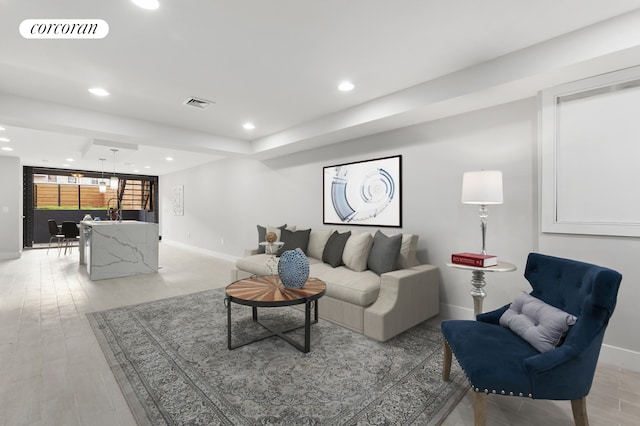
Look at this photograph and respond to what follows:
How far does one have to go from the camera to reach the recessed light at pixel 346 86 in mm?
2998

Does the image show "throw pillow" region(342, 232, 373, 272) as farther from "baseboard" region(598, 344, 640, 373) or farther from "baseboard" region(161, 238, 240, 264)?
"baseboard" region(161, 238, 240, 264)

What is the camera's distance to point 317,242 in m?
4.32

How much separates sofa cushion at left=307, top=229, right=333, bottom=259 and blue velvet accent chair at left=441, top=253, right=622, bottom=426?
2646 millimetres

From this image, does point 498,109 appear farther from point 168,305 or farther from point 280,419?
point 168,305

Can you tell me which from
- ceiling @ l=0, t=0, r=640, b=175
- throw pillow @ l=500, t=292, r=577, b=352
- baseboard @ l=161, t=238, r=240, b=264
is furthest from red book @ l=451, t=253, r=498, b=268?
baseboard @ l=161, t=238, r=240, b=264

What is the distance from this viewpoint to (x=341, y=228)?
448 centimetres

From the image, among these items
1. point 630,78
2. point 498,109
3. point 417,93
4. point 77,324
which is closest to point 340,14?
point 417,93

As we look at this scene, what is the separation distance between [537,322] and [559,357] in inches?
13.9

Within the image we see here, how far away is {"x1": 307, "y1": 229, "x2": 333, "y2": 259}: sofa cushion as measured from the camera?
4254 millimetres

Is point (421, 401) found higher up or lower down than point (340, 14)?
lower down

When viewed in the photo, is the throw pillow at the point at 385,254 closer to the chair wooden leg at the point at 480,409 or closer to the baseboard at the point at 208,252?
the chair wooden leg at the point at 480,409

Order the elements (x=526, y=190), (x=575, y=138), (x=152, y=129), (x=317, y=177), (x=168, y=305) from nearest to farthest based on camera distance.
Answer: (x=575, y=138)
(x=526, y=190)
(x=168, y=305)
(x=152, y=129)
(x=317, y=177)

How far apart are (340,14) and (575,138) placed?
212 centimetres

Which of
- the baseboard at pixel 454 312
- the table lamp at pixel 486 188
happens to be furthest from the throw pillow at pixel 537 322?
the baseboard at pixel 454 312
